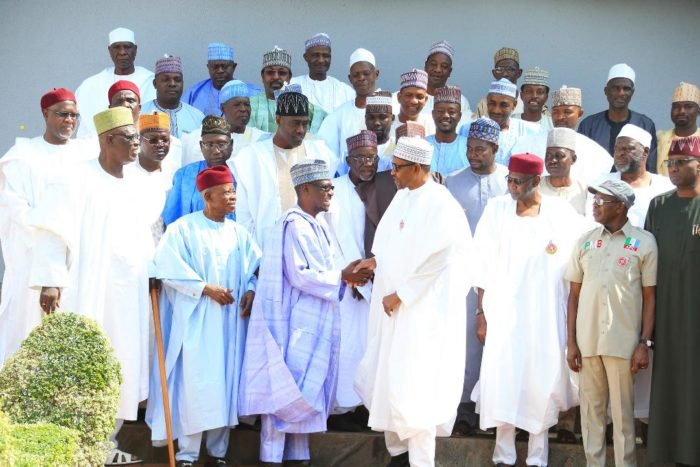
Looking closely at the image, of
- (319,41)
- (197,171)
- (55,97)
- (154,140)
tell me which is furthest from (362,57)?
(55,97)

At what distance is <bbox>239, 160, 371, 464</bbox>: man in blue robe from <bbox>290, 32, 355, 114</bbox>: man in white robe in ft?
10.8

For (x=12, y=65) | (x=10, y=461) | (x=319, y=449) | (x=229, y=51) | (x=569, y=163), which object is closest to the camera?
(x=10, y=461)

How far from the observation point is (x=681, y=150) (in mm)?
7773

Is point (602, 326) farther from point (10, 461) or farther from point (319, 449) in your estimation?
point (10, 461)

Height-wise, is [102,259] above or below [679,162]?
below

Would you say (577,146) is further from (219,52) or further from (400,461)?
(219,52)

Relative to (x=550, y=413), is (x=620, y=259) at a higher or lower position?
higher

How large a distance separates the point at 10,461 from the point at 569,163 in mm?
5350

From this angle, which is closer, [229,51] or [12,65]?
[229,51]

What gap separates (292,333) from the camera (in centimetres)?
785

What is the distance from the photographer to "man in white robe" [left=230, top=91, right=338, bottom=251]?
915 cm

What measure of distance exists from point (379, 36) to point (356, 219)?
3683 millimetres

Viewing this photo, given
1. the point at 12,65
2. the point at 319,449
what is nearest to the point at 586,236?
the point at 319,449

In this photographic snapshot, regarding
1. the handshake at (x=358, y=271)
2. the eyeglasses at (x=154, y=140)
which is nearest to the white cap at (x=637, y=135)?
the handshake at (x=358, y=271)
